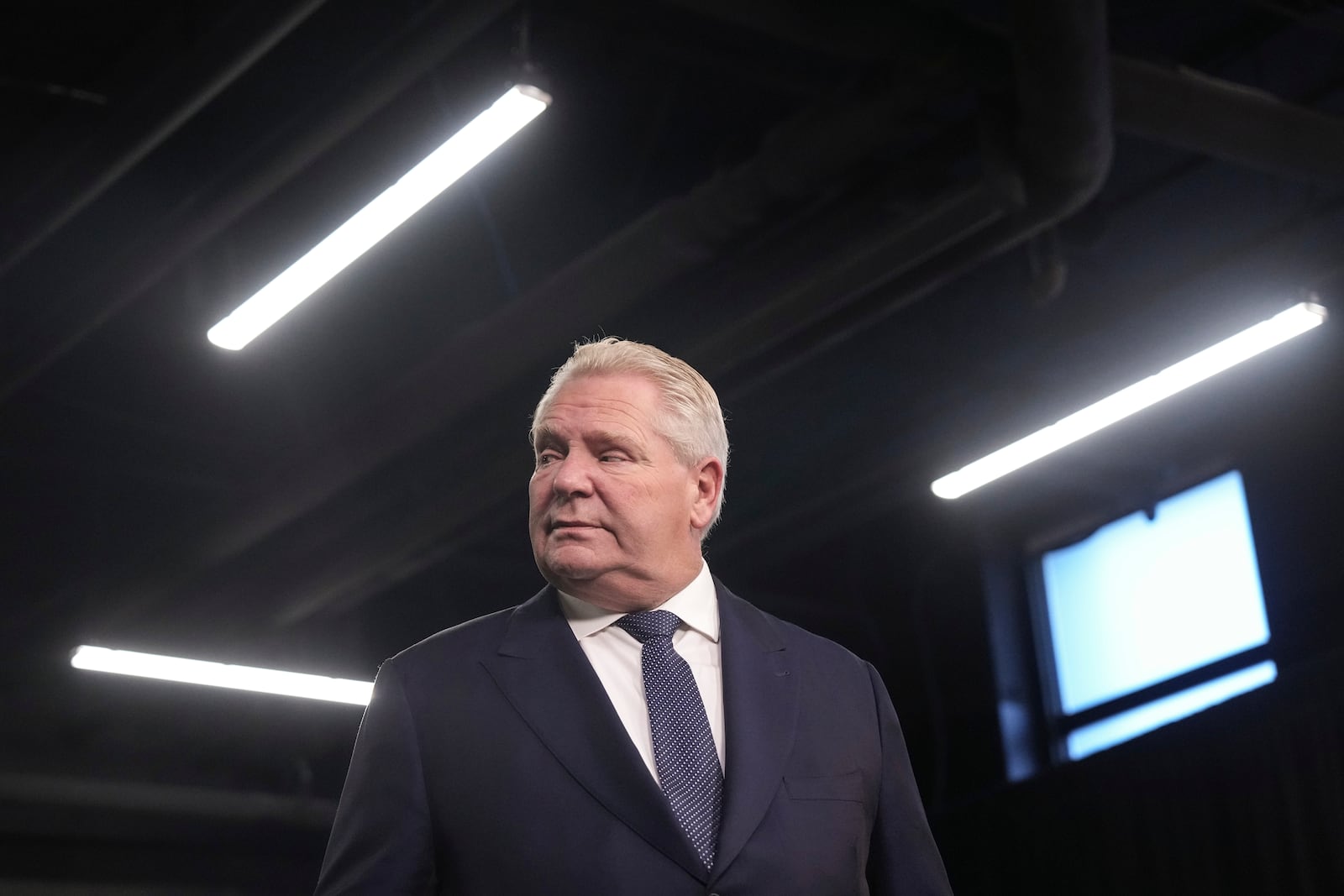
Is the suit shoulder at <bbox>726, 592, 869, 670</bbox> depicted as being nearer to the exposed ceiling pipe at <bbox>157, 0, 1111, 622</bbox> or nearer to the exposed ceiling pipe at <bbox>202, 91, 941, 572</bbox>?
the exposed ceiling pipe at <bbox>157, 0, 1111, 622</bbox>

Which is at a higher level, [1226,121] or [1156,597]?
[1226,121]

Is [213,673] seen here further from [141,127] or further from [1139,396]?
[1139,396]

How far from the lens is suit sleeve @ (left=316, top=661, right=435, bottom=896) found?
1533 mm

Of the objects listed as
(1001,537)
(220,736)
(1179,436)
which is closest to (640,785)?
(1179,436)

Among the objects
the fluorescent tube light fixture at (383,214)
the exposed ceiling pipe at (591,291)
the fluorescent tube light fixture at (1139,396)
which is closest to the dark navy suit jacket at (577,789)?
the fluorescent tube light fixture at (383,214)

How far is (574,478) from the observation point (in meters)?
1.76

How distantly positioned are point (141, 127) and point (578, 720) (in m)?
3.03

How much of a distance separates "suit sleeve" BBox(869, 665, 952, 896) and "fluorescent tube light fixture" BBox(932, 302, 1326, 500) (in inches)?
142

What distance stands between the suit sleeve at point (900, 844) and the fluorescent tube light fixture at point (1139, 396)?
360cm

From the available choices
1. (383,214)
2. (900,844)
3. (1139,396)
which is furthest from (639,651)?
(1139,396)

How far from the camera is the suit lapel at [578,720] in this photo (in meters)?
1.55

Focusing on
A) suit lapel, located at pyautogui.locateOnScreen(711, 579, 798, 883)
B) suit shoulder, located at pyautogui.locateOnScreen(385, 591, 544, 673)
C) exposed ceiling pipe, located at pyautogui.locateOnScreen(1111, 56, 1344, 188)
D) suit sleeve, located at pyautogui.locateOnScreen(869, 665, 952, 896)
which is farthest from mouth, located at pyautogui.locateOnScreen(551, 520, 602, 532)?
exposed ceiling pipe, located at pyautogui.locateOnScreen(1111, 56, 1344, 188)

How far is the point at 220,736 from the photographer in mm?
8406

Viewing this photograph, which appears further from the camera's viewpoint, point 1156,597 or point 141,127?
point 1156,597
